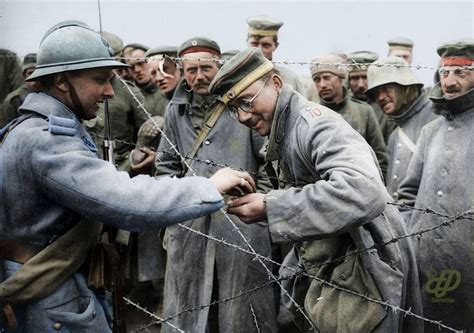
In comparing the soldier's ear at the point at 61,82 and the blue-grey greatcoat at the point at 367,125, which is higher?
the soldier's ear at the point at 61,82

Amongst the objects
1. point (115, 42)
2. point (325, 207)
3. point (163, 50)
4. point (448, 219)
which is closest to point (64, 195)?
point (325, 207)

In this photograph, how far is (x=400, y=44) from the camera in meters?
11.2

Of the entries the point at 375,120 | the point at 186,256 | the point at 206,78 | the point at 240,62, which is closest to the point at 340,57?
the point at 375,120

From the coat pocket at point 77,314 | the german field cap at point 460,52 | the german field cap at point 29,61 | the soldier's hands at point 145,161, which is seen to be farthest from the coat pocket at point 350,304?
the german field cap at point 29,61

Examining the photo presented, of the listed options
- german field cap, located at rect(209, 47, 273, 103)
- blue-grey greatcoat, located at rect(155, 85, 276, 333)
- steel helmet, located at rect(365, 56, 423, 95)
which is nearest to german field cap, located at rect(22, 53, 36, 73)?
blue-grey greatcoat, located at rect(155, 85, 276, 333)

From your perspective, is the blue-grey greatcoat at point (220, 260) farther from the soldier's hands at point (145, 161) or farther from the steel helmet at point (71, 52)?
the steel helmet at point (71, 52)

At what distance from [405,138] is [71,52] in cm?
399

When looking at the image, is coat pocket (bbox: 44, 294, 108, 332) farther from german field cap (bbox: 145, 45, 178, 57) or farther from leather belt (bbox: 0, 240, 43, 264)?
german field cap (bbox: 145, 45, 178, 57)

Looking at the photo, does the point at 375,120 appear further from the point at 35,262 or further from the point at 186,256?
the point at 35,262

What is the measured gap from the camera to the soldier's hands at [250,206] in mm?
4281

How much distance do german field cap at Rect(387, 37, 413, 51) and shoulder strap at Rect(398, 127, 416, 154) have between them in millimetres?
3980

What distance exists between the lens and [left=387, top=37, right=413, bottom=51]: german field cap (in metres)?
11.2

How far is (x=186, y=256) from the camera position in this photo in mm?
6449

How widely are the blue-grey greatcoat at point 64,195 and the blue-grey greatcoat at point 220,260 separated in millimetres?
2240
